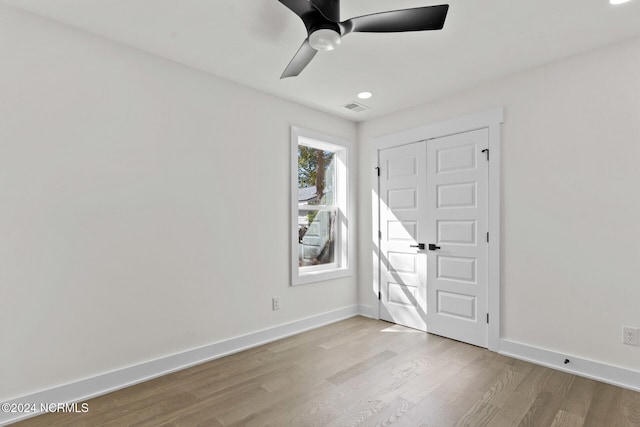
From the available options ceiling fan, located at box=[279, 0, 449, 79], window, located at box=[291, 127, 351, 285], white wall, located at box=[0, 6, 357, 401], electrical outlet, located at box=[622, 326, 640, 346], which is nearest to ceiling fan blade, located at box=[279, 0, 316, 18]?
ceiling fan, located at box=[279, 0, 449, 79]

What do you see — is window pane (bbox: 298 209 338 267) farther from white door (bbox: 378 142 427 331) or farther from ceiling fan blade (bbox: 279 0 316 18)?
Answer: ceiling fan blade (bbox: 279 0 316 18)

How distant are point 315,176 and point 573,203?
2.58 meters

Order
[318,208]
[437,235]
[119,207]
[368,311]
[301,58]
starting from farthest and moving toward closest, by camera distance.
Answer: [368,311]
[318,208]
[437,235]
[119,207]
[301,58]

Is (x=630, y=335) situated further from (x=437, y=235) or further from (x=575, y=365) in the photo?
(x=437, y=235)

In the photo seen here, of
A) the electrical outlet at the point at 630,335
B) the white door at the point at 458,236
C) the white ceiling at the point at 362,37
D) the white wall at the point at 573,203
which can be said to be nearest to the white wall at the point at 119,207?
the white ceiling at the point at 362,37

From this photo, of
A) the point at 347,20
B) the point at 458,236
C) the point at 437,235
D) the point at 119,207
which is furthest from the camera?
the point at 437,235

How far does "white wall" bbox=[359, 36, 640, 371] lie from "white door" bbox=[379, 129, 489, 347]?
0.24 m

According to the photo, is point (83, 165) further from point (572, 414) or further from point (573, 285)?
point (573, 285)

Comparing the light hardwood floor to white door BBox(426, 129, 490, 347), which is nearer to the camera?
the light hardwood floor

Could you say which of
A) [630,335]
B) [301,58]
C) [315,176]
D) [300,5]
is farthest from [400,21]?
[630,335]

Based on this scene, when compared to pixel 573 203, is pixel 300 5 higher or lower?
higher

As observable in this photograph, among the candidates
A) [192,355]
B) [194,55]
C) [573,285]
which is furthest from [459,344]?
[194,55]

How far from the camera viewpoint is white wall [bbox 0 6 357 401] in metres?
2.11

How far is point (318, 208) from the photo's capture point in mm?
4098
